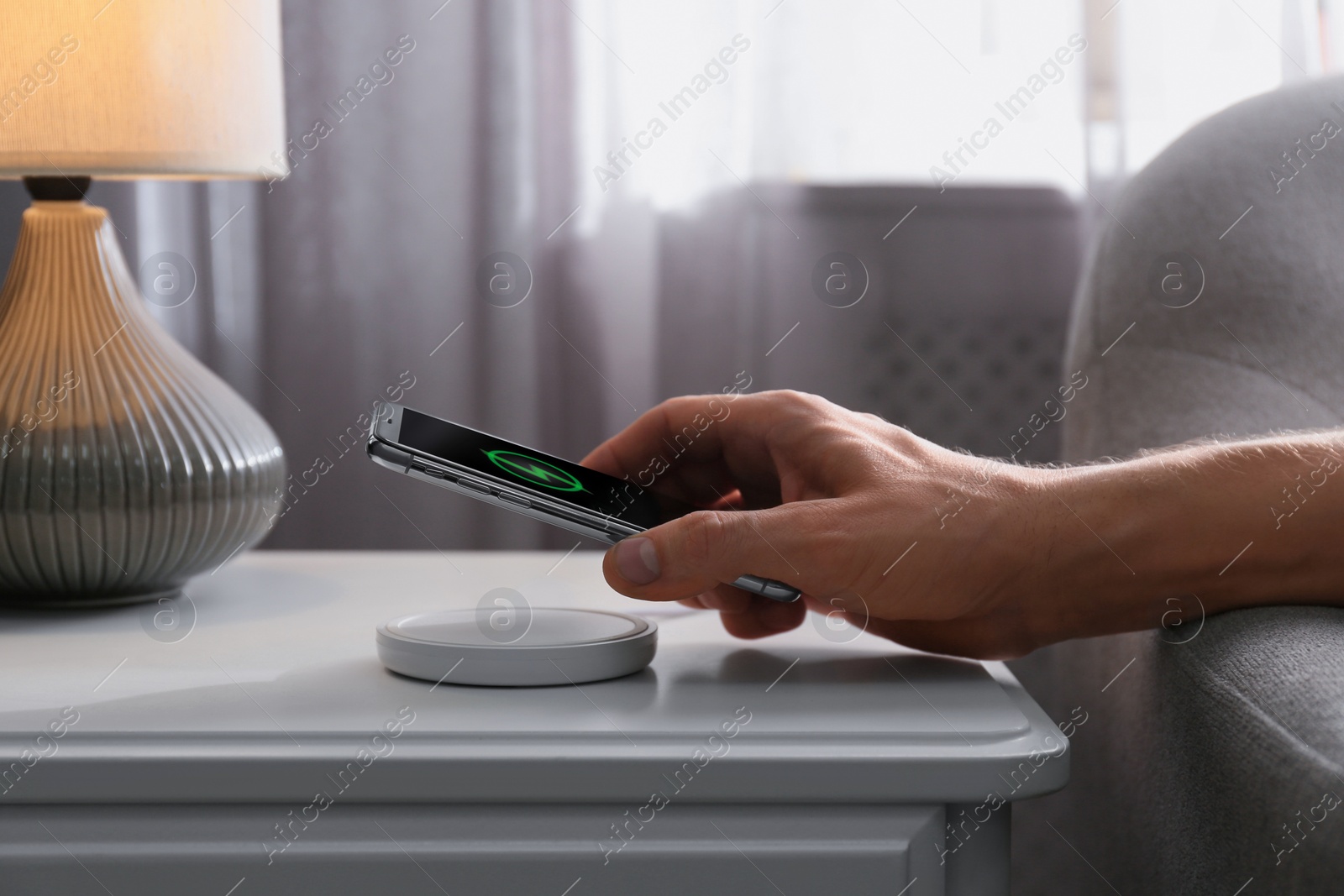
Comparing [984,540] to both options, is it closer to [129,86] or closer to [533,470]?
[533,470]

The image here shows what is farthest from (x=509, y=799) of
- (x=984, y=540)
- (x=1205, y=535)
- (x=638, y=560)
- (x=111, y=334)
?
(x=111, y=334)

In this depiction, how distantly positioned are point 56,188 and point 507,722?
21.0 inches

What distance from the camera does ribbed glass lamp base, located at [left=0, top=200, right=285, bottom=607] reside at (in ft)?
2.27

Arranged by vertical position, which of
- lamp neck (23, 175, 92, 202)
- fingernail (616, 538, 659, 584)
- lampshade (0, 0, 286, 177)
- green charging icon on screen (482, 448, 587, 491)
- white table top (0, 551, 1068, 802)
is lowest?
white table top (0, 551, 1068, 802)

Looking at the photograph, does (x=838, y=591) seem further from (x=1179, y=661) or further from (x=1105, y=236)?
(x=1105, y=236)

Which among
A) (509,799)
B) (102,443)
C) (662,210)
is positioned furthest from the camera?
(662,210)

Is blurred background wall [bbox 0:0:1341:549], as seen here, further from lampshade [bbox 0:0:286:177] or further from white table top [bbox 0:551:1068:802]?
white table top [bbox 0:551:1068:802]

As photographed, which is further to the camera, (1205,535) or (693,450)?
(693,450)

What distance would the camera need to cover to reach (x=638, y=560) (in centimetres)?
55

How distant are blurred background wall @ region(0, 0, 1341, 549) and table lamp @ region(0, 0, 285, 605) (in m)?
0.59

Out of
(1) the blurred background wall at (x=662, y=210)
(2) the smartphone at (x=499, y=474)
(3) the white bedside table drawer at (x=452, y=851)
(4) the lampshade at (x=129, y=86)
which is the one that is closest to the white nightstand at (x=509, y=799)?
(3) the white bedside table drawer at (x=452, y=851)

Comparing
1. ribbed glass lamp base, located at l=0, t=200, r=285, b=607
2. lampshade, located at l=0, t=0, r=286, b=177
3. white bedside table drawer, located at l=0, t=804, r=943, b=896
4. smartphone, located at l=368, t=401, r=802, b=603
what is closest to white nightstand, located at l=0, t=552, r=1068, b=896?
white bedside table drawer, located at l=0, t=804, r=943, b=896

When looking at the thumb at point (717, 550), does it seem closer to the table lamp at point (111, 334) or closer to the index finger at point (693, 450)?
the index finger at point (693, 450)

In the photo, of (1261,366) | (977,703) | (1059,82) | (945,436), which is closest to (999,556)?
(977,703)
